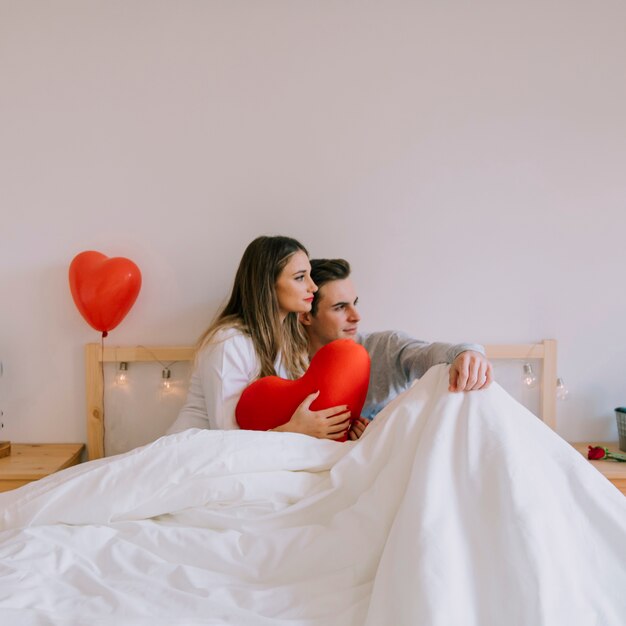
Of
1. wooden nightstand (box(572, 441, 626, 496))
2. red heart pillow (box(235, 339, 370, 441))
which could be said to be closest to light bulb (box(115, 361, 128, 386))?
red heart pillow (box(235, 339, 370, 441))

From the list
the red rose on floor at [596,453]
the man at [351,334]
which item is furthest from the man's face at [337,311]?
the red rose on floor at [596,453]

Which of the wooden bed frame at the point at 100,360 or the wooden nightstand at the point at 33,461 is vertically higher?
the wooden bed frame at the point at 100,360

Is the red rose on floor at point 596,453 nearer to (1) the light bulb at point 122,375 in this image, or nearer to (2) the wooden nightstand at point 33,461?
(1) the light bulb at point 122,375

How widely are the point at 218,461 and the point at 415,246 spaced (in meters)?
1.17

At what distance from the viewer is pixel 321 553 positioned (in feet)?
3.37

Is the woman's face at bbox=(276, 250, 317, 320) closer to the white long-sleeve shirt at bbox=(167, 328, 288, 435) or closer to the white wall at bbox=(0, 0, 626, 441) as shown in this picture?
the white long-sleeve shirt at bbox=(167, 328, 288, 435)

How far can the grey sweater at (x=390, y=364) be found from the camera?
1.79m

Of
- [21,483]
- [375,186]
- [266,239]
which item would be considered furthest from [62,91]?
[21,483]

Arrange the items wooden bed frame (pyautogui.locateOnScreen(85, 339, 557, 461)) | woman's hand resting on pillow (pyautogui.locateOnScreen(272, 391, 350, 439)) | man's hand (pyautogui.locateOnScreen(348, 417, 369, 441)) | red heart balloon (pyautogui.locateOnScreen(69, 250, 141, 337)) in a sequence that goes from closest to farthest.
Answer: woman's hand resting on pillow (pyautogui.locateOnScreen(272, 391, 350, 439)) < man's hand (pyautogui.locateOnScreen(348, 417, 369, 441)) < red heart balloon (pyautogui.locateOnScreen(69, 250, 141, 337)) < wooden bed frame (pyautogui.locateOnScreen(85, 339, 557, 461))


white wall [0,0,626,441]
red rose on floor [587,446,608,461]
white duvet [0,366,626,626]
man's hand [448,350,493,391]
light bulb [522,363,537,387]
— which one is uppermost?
white wall [0,0,626,441]

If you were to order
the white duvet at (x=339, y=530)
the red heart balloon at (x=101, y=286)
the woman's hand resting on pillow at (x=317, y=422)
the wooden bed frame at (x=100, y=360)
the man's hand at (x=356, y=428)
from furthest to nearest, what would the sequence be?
the wooden bed frame at (x=100, y=360) < the red heart balloon at (x=101, y=286) < the man's hand at (x=356, y=428) < the woman's hand resting on pillow at (x=317, y=422) < the white duvet at (x=339, y=530)

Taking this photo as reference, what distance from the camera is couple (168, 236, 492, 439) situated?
161 centimetres

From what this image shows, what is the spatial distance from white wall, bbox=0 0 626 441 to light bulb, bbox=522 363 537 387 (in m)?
0.11

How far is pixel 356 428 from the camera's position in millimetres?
1589
